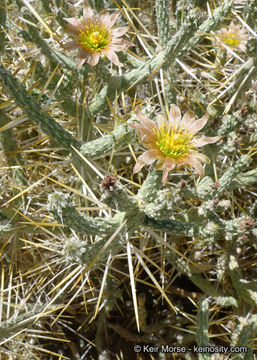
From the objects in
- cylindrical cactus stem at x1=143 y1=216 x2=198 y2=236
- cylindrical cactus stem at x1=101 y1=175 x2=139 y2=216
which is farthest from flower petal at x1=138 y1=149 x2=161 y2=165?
cylindrical cactus stem at x1=143 y1=216 x2=198 y2=236

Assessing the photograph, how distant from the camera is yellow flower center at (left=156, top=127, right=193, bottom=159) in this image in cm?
117

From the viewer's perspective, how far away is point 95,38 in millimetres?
1476

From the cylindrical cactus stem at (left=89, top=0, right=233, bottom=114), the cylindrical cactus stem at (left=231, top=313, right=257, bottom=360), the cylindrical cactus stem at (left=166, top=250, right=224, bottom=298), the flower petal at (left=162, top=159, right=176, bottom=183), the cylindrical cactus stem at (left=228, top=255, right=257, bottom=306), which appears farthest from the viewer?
the cylindrical cactus stem at (left=166, top=250, right=224, bottom=298)

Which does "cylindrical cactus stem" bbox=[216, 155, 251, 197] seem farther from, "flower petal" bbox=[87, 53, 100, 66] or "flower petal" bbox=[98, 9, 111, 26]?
"flower petal" bbox=[98, 9, 111, 26]

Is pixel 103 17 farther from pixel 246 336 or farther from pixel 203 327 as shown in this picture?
pixel 246 336

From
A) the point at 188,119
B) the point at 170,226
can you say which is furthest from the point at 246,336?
the point at 188,119

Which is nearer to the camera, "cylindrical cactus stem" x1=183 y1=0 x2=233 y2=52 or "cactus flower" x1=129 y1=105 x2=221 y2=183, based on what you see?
"cactus flower" x1=129 y1=105 x2=221 y2=183

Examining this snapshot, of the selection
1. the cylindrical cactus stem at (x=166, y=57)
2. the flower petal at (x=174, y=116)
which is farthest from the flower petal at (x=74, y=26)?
the flower petal at (x=174, y=116)

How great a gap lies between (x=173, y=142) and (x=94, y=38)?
1.92ft

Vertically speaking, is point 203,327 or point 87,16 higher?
point 87,16

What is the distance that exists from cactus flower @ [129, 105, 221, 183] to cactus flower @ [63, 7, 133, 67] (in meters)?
0.35

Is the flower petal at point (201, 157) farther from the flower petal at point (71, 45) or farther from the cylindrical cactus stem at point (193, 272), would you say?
the cylindrical cactus stem at point (193, 272)

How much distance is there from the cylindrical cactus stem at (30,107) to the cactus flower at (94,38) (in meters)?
0.30

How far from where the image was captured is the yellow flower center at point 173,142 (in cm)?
117
